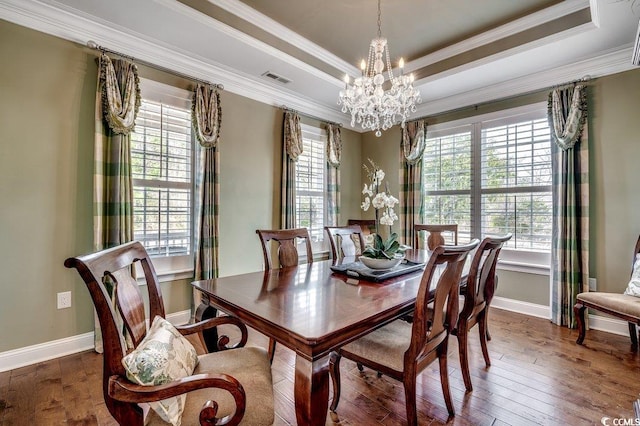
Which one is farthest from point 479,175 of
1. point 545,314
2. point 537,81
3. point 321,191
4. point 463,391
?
point 463,391

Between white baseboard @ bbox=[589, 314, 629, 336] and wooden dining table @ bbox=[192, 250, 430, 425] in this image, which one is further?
white baseboard @ bbox=[589, 314, 629, 336]

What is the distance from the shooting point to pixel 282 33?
3.07 meters

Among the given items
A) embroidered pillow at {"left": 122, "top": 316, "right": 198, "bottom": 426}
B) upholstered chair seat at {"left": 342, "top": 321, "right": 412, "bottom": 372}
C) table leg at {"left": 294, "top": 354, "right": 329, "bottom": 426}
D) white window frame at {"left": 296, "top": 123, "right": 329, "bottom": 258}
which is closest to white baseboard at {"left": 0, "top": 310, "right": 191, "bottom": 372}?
embroidered pillow at {"left": 122, "top": 316, "right": 198, "bottom": 426}

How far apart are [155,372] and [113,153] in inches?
90.2

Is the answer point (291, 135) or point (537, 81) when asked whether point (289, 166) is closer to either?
point (291, 135)

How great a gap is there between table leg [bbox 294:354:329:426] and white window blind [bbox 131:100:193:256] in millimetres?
2451

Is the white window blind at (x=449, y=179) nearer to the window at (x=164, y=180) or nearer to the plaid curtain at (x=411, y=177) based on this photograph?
the plaid curtain at (x=411, y=177)

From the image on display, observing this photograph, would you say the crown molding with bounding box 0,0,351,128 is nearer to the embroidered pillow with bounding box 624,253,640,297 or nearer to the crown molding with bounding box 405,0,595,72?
the crown molding with bounding box 405,0,595,72

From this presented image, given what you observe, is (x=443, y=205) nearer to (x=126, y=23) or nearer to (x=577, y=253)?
(x=577, y=253)

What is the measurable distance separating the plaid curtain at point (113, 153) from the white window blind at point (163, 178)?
183 millimetres

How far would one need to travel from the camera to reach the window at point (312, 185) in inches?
171

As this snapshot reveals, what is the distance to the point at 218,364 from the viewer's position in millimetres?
1376

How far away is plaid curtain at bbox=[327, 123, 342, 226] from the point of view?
459 centimetres

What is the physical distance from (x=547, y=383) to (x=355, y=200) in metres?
3.63
